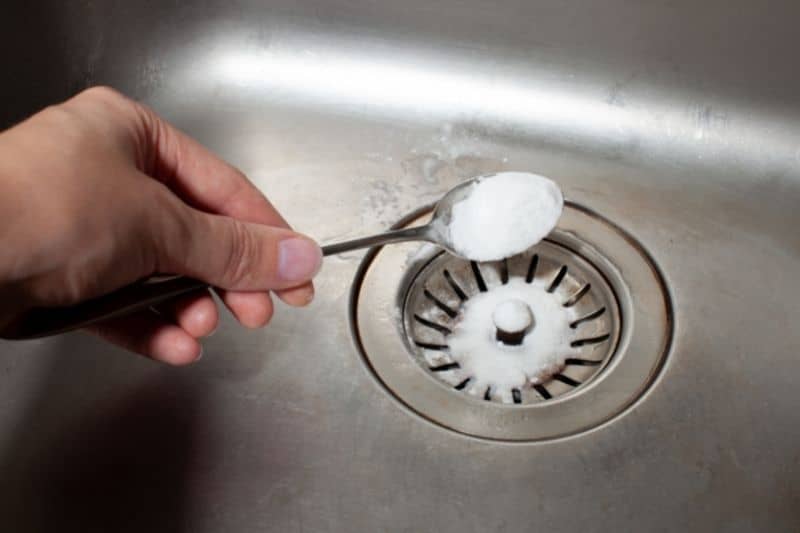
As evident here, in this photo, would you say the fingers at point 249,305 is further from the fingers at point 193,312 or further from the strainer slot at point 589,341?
the strainer slot at point 589,341

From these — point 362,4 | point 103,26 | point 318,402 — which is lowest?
point 318,402

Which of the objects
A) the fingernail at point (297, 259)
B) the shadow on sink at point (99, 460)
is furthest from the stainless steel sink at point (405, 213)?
the fingernail at point (297, 259)

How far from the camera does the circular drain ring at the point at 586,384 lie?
0.52 meters

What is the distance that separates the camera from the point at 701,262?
0.60 meters

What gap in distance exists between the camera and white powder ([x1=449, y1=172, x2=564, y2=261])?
1.87ft

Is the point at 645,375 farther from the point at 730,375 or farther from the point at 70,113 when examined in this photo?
the point at 70,113

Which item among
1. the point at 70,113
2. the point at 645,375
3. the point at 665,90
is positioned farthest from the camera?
the point at 665,90

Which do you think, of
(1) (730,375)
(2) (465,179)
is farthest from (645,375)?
(2) (465,179)

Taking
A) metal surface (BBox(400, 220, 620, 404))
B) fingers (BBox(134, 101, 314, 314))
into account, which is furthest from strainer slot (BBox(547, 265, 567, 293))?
fingers (BBox(134, 101, 314, 314))

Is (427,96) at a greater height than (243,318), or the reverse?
(427,96)

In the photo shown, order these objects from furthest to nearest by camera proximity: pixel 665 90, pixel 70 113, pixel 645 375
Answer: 1. pixel 665 90
2. pixel 645 375
3. pixel 70 113

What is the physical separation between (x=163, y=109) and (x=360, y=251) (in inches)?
9.6

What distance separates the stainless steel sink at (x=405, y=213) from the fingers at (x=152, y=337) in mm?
43

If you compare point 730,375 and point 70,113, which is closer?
point 70,113
